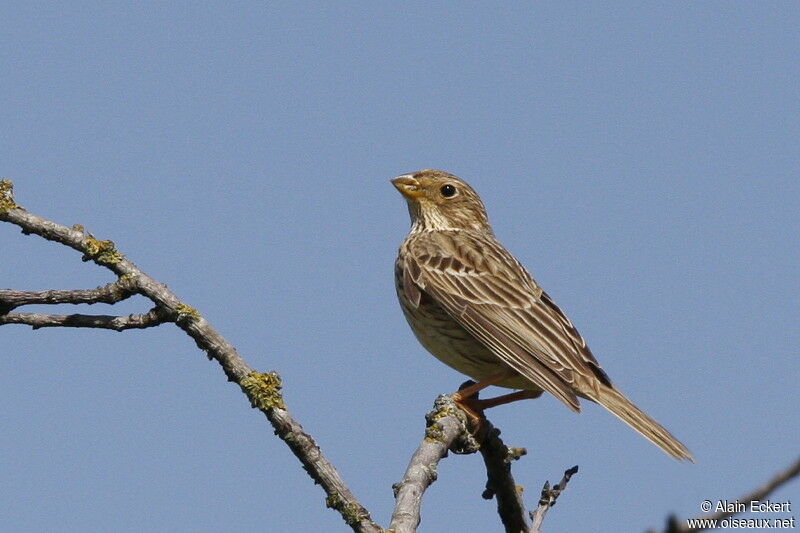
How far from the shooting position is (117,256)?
5582mm

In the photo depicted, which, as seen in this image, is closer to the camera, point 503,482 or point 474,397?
point 503,482

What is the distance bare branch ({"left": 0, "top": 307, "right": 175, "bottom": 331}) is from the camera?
18.0ft

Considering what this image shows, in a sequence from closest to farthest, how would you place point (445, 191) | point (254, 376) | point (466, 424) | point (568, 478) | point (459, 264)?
point (254, 376) → point (568, 478) → point (466, 424) → point (459, 264) → point (445, 191)

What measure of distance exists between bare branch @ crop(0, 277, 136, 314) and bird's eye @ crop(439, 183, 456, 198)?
5589 millimetres

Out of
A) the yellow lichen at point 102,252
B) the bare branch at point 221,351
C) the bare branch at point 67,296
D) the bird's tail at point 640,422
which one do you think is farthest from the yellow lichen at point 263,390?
the bird's tail at point 640,422

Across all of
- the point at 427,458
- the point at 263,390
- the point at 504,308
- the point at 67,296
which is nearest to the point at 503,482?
the point at 427,458

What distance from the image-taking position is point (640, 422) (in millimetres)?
7090

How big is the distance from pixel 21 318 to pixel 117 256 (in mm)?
557

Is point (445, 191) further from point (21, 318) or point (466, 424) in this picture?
point (21, 318)

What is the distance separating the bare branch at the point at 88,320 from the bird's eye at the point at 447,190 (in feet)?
18.3

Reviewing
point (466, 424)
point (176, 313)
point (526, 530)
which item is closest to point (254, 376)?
point (176, 313)

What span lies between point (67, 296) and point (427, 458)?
77.3 inches

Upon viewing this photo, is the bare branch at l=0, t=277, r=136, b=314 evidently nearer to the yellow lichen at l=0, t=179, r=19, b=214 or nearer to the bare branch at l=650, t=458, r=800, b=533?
the yellow lichen at l=0, t=179, r=19, b=214

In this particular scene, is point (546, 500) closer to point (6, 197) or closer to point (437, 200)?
point (6, 197)
